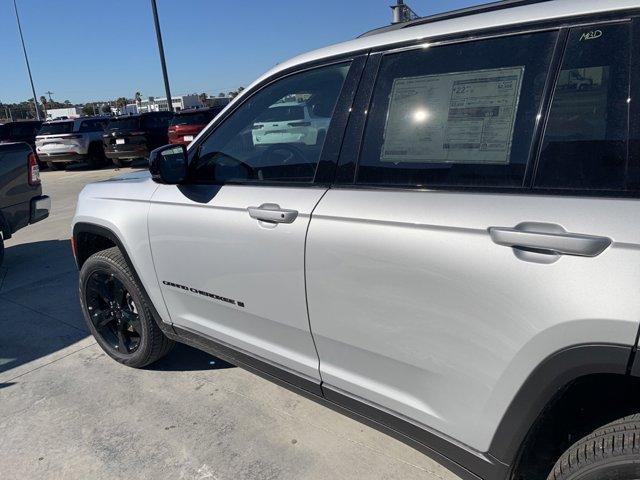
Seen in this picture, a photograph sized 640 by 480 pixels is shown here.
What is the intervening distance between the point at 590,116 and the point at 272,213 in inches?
46.6

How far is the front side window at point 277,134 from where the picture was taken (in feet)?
7.23

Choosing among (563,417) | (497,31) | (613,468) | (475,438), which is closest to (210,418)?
(475,438)

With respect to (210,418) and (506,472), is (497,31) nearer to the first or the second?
(506,472)

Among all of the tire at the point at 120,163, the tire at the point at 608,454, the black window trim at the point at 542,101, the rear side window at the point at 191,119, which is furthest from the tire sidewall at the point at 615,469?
the tire at the point at 120,163

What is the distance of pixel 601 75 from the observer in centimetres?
145

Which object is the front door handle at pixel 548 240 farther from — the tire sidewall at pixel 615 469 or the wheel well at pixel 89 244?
the wheel well at pixel 89 244

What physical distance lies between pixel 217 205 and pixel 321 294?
0.72m

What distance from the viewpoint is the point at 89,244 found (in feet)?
11.6

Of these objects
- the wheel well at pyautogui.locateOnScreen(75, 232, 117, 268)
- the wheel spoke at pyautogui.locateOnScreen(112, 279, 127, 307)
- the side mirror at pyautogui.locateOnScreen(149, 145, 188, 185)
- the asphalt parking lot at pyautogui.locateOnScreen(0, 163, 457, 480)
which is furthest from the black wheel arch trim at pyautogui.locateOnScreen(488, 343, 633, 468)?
the wheel well at pyautogui.locateOnScreen(75, 232, 117, 268)

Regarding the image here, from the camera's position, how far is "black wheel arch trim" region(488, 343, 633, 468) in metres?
1.33

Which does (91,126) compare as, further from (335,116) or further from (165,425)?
(335,116)

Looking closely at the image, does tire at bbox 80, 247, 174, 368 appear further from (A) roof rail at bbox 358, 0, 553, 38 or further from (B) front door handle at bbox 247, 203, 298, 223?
(A) roof rail at bbox 358, 0, 553, 38

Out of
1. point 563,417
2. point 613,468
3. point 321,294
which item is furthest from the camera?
point 321,294

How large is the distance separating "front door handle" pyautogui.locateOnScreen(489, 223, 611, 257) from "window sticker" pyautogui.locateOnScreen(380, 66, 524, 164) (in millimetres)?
273
